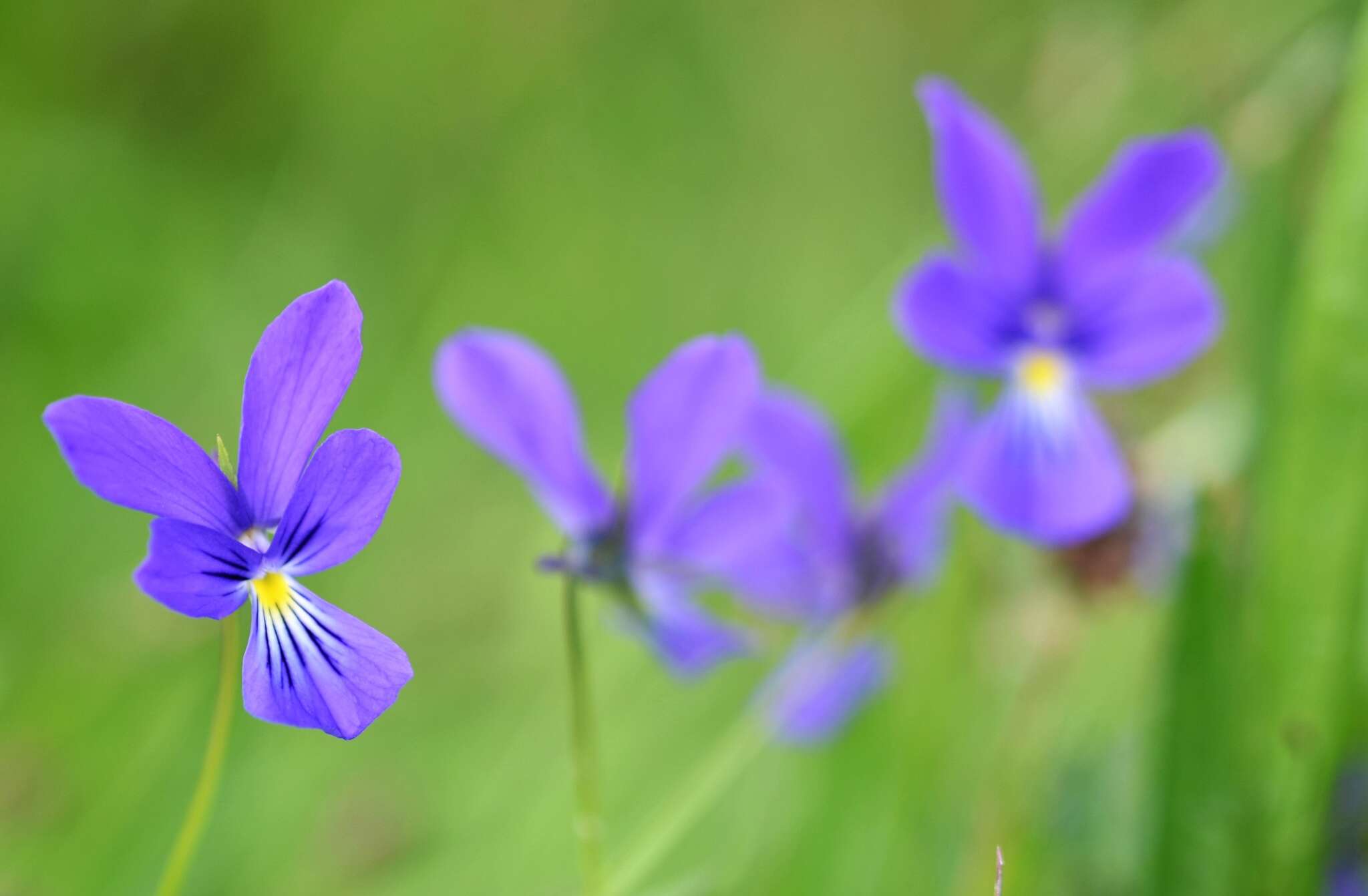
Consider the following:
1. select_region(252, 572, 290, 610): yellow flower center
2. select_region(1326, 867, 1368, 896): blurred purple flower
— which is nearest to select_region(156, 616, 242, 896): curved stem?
select_region(252, 572, 290, 610): yellow flower center

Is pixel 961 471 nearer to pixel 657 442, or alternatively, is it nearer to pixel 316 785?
pixel 657 442

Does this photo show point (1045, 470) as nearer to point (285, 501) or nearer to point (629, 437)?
point (629, 437)

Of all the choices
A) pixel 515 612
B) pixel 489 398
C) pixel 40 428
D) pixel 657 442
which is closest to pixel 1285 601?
pixel 657 442

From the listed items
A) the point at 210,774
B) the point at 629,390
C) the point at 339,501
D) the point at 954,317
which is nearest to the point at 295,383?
the point at 339,501

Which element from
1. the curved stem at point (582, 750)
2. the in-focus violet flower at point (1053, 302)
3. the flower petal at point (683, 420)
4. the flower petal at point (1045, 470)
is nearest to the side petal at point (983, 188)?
the in-focus violet flower at point (1053, 302)

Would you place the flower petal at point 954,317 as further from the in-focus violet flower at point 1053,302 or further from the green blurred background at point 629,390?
the green blurred background at point 629,390

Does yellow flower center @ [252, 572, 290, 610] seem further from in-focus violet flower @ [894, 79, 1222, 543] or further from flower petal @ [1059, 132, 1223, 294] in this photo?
flower petal @ [1059, 132, 1223, 294]
